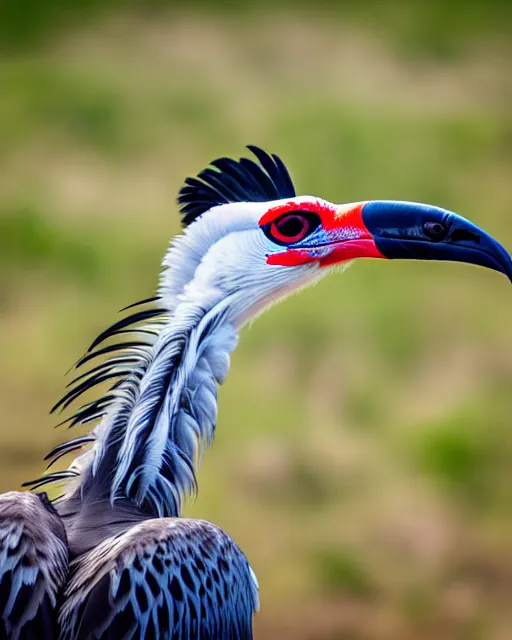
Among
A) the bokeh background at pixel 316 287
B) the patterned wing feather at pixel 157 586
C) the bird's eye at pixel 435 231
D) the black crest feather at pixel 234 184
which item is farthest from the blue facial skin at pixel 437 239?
the bokeh background at pixel 316 287

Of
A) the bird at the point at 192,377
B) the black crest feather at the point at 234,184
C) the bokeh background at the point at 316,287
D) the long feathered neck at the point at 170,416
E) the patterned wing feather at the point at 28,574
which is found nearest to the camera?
the patterned wing feather at the point at 28,574

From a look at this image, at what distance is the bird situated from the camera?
3.04 m

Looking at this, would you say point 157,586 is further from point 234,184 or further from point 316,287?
point 316,287

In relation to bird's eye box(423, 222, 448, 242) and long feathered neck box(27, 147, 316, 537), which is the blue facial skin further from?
long feathered neck box(27, 147, 316, 537)

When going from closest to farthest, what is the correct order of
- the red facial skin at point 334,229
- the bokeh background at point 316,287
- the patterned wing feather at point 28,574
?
the patterned wing feather at point 28,574, the red facial skin at point 334,229, the bokeh background at point 316,287

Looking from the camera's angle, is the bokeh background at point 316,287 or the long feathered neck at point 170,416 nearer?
the long feathered neck at point 170,416

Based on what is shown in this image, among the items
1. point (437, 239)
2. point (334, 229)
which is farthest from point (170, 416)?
point (437, 239)

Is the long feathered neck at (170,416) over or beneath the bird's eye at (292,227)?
beneath

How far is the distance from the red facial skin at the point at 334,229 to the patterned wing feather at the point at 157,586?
2.73 ft

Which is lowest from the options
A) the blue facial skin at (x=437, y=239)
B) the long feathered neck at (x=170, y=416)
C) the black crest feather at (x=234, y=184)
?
the long feathered neck at (x=170, y=416)

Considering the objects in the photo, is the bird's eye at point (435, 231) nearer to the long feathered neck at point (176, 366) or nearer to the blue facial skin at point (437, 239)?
the blue facial skin at point (437, 239)

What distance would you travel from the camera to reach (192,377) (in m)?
3.45

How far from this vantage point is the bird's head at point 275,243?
3.46 meters

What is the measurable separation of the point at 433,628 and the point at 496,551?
91 cm
